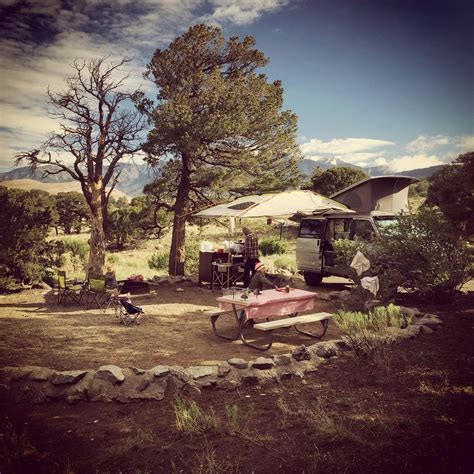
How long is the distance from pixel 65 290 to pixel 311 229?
282 inches

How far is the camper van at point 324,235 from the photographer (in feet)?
33.8

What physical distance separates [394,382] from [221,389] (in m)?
2.01

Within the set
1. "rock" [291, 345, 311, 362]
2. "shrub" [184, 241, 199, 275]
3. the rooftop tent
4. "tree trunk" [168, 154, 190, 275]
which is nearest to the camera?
"rock" [291, 345, 311, 362]

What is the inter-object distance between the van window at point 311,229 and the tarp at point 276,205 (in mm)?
764

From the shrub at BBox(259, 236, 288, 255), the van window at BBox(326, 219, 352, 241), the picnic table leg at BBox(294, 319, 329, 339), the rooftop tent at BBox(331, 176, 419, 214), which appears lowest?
the picnic table leg at BBox(294, 319, 329, 339)

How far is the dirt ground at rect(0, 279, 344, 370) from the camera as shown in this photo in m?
5.73

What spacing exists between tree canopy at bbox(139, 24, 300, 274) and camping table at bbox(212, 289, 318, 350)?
5956 millimetres

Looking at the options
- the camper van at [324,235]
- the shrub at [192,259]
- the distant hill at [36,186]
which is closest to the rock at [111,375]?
the distant hill at [36,186]

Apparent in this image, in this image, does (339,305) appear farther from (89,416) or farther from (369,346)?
(89,416)

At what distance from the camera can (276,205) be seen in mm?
10383

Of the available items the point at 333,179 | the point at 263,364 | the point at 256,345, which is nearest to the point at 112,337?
the point at 256,345

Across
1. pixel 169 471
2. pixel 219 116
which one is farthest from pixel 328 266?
pixel 169 471

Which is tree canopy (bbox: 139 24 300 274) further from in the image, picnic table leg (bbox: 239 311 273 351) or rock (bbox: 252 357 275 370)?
rock (bbox: 252 357 275 370)

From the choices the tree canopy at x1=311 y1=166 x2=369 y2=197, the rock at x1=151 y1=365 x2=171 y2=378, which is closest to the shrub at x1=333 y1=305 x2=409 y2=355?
the rock at x1=151 y1=365 x2=171 y2=378
